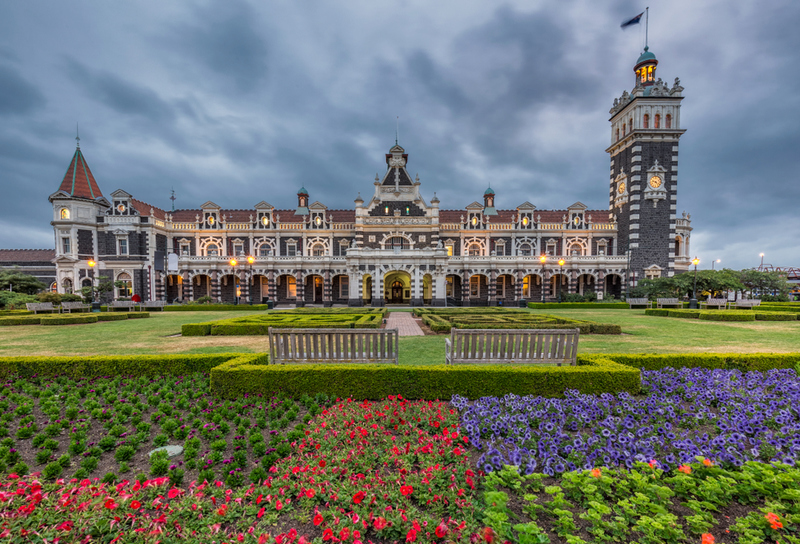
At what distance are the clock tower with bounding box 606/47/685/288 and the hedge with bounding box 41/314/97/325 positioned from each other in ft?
146

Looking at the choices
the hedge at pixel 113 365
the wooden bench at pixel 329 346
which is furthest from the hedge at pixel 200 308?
the wooden bench at pixel 329 346

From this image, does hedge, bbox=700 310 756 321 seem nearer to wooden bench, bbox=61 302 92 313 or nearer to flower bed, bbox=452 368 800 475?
flower bed, bbox=452 368 800 475

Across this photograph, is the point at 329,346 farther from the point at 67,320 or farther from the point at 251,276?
the point at 251,276

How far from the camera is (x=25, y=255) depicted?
42031mm

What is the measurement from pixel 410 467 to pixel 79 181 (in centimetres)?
Result: 4817

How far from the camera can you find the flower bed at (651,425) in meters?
3.84

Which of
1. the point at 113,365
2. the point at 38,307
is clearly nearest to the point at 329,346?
the point at 113,365

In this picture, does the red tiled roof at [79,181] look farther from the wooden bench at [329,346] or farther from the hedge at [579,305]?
the hedge at [579,305]

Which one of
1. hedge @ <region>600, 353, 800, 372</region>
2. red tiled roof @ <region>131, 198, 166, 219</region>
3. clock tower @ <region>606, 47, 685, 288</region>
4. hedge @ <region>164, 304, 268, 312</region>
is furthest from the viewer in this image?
red tiled roof @ <region>131, 198, 166, 219</region>

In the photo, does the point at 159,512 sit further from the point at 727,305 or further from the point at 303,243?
the point at 303,243

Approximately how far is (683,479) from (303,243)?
38449mm

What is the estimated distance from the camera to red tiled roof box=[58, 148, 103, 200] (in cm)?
3466

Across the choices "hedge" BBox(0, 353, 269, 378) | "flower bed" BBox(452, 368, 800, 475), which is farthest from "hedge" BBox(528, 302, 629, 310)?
"hedge" BBox(0, 353, 269, 378)

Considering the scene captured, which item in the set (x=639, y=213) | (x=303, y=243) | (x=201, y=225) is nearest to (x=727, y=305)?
(x=639, y=213)
